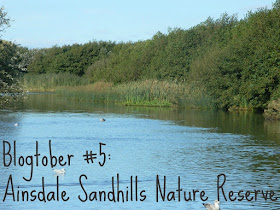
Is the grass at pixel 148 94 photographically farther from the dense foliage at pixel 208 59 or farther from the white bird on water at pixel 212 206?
the white bird on water at pixel 212 206

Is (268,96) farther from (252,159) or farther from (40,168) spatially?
(40,168)

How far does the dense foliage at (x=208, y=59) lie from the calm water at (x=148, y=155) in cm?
625

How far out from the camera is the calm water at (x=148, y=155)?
13.7 metres

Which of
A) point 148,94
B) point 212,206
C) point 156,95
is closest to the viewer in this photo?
point 212,206

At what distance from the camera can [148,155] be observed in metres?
19.8

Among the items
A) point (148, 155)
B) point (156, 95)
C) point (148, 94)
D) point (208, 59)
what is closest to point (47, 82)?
point (148, 94)

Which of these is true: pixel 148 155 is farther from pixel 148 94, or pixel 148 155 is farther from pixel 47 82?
pixel 47 82

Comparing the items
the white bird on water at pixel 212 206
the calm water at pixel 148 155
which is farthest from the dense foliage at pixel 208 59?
the white bird on water at pixel 212 206

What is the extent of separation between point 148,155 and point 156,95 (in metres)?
27.6

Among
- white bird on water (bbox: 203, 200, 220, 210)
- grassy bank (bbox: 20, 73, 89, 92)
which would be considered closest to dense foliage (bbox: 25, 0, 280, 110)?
grassy bank (bbox: 20, 73, 89, 92)

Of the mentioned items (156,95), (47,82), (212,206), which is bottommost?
(212,206)

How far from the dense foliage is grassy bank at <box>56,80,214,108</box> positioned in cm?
108

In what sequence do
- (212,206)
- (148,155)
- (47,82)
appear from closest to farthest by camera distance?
1. (212,206)
2. (148,155)
3. (47,82)

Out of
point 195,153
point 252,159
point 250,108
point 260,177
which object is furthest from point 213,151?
point 250,108
